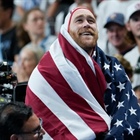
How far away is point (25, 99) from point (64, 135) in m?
0.54

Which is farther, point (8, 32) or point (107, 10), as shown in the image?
point (8, 32)

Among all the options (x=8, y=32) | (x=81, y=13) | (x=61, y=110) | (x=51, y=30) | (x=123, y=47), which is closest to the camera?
(x=61, y=110)

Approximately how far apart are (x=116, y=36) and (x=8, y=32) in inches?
96.7

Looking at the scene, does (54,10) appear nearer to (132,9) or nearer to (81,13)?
(132,9)

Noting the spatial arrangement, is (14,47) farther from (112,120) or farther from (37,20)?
(112,120)

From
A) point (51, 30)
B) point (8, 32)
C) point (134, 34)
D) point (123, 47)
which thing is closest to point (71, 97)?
point (134, 34)

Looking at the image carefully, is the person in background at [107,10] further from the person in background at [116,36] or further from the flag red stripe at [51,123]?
the flag red stripe at [51,123]

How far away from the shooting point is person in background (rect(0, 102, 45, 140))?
210 inches

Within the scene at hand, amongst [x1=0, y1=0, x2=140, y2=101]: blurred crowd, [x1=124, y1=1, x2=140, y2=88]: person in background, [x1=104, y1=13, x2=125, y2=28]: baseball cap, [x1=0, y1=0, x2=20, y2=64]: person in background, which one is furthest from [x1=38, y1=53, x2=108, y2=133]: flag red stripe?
[x1=0, y1=0, x2=20, y2=64]: person in background

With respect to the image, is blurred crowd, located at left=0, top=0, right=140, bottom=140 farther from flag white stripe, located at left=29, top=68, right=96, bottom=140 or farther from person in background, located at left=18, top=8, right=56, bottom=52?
flag white stripe, located at left=29, top=68, right=96, bottom=140

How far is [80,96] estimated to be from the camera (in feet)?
21.2

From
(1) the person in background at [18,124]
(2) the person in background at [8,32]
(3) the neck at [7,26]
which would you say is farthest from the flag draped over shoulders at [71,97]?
(3) the neck at [7,26]

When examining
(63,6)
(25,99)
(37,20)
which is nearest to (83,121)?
(25,99)

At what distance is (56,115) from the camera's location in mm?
6469
